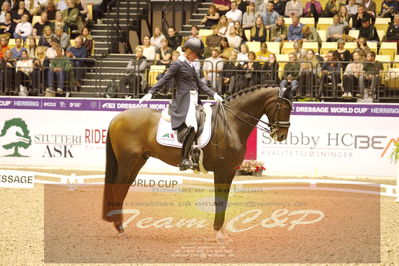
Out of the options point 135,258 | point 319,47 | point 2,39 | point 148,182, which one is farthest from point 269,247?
point 2,39

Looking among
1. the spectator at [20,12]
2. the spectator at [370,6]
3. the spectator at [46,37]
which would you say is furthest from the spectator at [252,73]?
the spectator at [20,12]

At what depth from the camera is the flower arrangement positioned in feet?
51.6

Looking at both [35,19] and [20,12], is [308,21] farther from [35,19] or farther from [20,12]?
[20,12]

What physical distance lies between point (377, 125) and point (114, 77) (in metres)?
6.12

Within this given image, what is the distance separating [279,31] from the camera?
18.5m

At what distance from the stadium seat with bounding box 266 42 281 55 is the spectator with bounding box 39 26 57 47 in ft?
18.9

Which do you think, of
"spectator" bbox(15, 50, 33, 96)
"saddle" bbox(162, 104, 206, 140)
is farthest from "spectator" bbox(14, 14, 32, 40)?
"saddle" bbox(162, 104, 206, 140)

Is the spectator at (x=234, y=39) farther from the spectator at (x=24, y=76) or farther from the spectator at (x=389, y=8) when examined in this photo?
the spectator at (x=24, y=76)

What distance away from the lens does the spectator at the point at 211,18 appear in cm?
1952

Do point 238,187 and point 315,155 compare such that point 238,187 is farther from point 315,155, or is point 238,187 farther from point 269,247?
point 269,247

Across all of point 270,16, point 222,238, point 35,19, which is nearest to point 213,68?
point 270,16

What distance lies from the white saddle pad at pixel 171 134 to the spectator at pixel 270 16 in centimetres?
980

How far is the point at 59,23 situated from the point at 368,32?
8.22 metres

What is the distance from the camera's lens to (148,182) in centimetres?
1352
